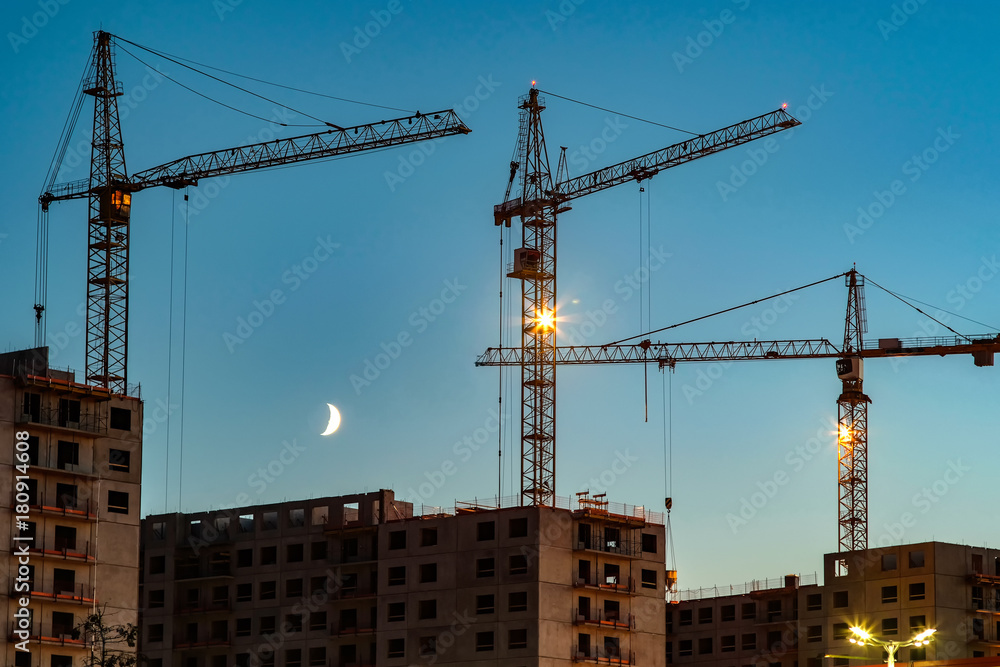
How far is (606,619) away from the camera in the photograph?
146000 millimetres

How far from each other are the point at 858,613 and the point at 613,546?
35039 millimetres

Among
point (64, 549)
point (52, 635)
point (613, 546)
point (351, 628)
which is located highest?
point (613, 546)

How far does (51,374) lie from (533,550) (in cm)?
4266

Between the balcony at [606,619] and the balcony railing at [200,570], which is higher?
the balcony railing at [200,570]

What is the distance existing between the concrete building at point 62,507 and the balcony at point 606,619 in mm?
38632

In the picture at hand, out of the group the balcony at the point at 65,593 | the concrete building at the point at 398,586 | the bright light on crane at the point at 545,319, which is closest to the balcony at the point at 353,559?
the concrete building at the point at 398,586

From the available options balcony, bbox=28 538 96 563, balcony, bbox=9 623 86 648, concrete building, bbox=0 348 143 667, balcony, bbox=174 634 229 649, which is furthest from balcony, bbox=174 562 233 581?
balcony, bbox=9 623 86 648

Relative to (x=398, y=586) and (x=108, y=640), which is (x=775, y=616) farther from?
(x=108, y=640)

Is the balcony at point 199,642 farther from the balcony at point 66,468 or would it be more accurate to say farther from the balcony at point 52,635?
the balcony at point 52,635

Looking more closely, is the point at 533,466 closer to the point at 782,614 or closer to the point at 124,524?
the point at 782,614

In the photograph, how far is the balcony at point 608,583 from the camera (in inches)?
5689

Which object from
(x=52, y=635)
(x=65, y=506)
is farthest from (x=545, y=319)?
(x=52, y=635)

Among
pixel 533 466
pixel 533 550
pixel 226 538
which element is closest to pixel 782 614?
pixel 533 466

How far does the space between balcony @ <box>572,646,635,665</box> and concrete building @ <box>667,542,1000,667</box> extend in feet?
93.1
